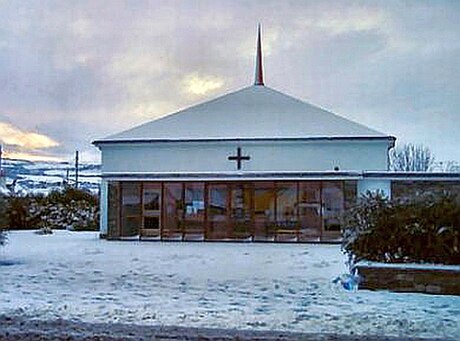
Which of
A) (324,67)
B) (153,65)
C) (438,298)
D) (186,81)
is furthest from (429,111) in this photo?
(438,298)

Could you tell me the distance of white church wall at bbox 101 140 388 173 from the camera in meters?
25.2

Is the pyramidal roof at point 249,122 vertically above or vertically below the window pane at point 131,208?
above

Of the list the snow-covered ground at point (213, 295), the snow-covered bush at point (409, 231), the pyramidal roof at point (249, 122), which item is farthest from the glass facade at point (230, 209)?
the snow-covered bush at point (409, 231)

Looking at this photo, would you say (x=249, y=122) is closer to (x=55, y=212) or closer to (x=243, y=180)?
(x=243, y=180)

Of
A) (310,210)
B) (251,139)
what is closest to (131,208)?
(251,139)

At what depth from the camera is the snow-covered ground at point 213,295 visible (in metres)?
8.73

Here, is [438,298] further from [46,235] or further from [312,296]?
[46,235]

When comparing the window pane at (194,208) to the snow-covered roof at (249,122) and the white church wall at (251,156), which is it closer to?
the white church wall at (251,156)

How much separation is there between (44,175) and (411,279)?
30.7 meters

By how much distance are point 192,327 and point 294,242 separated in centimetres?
1638

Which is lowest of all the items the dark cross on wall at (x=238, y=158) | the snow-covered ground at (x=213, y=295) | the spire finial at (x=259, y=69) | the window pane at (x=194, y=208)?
the snow-covered ground at (x=213, y=295)

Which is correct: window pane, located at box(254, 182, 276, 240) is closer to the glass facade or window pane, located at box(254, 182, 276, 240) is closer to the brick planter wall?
the glass facade

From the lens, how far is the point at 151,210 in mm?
25469

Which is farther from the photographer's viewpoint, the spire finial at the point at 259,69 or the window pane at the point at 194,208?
the spire finial at the point at 259,69
